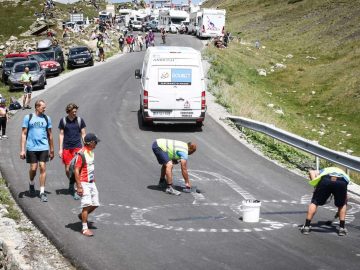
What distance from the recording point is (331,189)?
34.0 feet

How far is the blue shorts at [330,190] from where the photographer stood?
10297 mm

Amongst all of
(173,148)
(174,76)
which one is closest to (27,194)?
(173,148)

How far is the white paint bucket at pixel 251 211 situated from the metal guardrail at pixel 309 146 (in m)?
4.28

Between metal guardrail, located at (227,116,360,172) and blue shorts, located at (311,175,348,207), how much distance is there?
408cm

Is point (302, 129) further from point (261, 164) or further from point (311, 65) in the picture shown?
point (311, 65)

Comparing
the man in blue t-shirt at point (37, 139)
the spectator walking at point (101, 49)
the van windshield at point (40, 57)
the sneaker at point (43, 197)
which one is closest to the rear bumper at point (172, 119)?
the man in blue t-shirt at point (37, 139)

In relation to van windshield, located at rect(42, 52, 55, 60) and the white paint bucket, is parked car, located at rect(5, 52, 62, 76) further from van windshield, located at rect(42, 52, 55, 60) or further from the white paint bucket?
the white paint bucket

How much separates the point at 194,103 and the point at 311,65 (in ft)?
108

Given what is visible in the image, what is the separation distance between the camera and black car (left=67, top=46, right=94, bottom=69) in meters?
43.3

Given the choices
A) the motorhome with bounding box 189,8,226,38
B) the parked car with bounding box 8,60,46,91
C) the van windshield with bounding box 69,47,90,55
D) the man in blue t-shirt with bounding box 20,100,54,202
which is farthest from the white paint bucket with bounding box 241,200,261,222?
the motorhome with bounding box 189,8,226,38

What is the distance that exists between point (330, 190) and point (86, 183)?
164 inches

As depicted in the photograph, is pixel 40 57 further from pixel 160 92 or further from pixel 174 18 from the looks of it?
pixel 174 18

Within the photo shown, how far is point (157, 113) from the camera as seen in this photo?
20.6 metres

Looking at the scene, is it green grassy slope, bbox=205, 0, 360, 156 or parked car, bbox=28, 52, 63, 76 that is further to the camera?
parked car, bbox=28, 52, 63, 76
